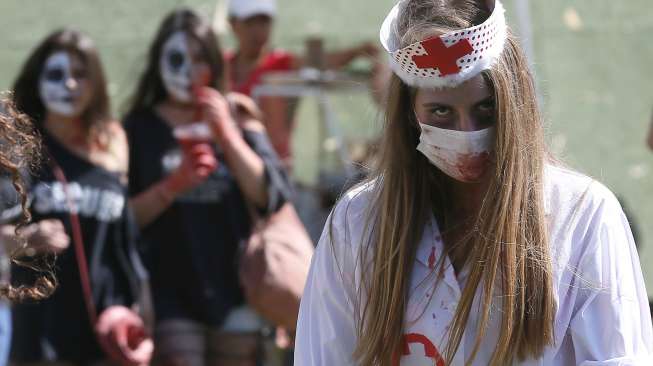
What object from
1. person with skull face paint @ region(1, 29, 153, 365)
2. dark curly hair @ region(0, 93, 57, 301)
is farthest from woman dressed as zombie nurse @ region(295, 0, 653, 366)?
person with skull face paint @ region(1, 29, 153, 365)

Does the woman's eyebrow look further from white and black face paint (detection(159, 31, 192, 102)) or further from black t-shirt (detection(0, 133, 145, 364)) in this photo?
white and black face paint (detection(159, 31, 192, 102))

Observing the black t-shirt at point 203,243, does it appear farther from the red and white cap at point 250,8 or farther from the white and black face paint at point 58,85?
the red and white cap at point 250,8

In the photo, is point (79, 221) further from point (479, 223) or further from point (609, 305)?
point (609, 305)

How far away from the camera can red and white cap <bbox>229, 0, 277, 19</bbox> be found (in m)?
6.00

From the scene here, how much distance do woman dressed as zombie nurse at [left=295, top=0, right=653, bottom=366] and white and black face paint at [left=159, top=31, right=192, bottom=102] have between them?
2.48m

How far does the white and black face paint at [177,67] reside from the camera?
517 cm

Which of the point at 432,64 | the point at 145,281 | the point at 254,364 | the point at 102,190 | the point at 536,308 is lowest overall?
the point at 254,364

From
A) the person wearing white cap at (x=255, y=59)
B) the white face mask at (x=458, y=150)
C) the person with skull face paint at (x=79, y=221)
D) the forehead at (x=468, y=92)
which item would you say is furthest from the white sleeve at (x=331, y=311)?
the person wearing white cap at (x=255, y=59)

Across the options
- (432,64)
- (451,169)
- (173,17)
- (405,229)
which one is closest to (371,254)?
(405,229)

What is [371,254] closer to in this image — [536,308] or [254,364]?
[536,308]

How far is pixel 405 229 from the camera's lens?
2.66 meters

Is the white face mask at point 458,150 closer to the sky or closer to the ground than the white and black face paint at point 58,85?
closer to the sky

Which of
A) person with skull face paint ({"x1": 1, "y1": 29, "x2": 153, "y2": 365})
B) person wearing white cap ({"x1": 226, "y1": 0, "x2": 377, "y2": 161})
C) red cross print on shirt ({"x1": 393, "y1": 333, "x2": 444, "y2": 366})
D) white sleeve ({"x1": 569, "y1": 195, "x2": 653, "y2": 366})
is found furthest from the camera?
person wearing white cap ({"x1": 226, "y1": 0, "x2": 377, "y2": 161})

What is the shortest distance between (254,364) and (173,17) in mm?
1552
